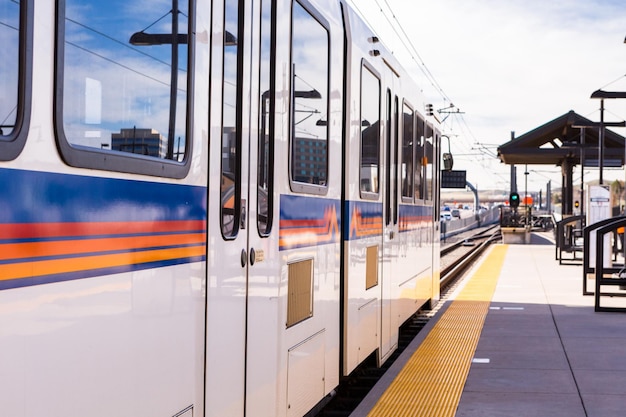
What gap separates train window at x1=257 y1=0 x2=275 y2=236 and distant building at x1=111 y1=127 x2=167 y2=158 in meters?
1.22

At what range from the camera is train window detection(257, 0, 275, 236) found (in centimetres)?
477

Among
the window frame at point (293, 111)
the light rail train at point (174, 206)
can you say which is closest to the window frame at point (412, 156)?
Answer: the light rail train at point (174, 206)

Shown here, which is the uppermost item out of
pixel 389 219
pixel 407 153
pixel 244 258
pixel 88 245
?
pixel 407 153

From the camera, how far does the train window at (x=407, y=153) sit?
981 centimetres

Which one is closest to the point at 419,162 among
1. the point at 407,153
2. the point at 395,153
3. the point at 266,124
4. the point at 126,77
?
the point at 407,153

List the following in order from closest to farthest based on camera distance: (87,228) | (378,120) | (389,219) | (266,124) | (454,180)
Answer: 1. (87,228)
2. (266,124)
3. (378,120)
4. (389,219)
5. (454,180)

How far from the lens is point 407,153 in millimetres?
10086

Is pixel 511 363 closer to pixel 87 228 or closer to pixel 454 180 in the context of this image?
pixel 87 228

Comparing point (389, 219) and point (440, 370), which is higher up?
point (389, 219)

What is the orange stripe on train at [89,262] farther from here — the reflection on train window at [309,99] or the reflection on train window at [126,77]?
the reflection on train window at [309,99]

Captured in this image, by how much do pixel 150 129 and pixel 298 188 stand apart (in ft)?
7.06

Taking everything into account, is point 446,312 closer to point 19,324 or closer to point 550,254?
point 19,324

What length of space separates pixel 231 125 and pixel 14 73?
1757 mm

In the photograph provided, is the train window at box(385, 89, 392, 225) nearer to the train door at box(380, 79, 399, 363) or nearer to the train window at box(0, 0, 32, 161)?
the train door at box(380, 79, 399, 363)
